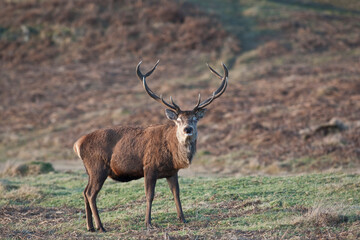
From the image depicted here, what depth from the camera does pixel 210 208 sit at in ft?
32.4

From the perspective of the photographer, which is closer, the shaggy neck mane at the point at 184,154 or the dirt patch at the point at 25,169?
the shaggy neck mane at the point at 184,154

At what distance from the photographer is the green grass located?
8.30 m

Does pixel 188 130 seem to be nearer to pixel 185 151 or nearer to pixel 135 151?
pixel 185 151

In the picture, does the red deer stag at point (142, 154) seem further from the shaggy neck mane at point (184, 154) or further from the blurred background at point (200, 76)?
the blurred background at point (200, 76)

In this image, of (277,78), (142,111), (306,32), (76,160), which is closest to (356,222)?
(76,160)

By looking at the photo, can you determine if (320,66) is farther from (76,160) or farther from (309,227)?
(309,227)

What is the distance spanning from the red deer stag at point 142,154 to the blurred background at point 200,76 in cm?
713

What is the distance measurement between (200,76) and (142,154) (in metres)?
26.2

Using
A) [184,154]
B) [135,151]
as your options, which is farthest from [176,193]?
[135,151]

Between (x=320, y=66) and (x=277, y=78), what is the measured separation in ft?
12.5

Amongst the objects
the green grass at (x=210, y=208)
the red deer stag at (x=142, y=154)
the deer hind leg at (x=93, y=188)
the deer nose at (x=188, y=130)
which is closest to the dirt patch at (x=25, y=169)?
the green grass at (x=210, y=208)

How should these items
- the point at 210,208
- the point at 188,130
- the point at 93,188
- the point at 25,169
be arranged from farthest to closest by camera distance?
the point at 25,169 < the point at 210,208 < the point at 93,188 < the point at 188,130

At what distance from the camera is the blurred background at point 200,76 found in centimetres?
2070

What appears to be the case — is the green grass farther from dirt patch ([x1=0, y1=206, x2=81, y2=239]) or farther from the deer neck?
the deer neck
